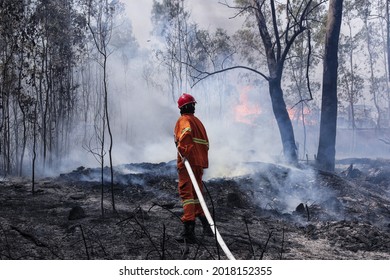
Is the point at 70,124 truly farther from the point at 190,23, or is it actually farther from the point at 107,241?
the point at 107,241

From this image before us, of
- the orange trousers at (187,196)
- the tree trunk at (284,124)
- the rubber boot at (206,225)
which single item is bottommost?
the rubber boot at (206,225)

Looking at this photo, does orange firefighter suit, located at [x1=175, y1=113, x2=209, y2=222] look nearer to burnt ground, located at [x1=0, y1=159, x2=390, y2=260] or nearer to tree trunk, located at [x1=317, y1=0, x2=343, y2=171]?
burnt ground, located at [x1=0, y1=159, x2=390, y2=260]

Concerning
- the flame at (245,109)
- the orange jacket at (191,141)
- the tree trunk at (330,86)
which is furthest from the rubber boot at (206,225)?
the flame at (245,109)

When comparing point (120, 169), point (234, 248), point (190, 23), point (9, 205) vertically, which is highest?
point (190, 23)

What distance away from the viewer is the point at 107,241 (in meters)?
4.38

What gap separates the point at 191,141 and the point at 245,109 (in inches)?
949

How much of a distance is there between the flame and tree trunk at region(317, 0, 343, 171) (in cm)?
1386

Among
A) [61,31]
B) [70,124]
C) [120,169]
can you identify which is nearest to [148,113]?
[70,124]

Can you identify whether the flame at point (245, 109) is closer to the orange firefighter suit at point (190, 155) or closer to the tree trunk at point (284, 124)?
the tree trunk at point (284, 124)

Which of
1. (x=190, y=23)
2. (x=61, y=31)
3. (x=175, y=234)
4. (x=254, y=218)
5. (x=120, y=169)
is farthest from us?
(x=61, y=31)

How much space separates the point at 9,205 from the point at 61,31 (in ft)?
44.5

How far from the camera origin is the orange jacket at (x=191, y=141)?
173 inches

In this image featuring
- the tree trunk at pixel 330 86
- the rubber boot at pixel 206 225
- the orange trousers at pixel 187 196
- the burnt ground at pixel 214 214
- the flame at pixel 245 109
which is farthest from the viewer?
the flame at pixel 245 109

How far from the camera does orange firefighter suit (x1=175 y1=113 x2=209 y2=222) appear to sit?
434cm
